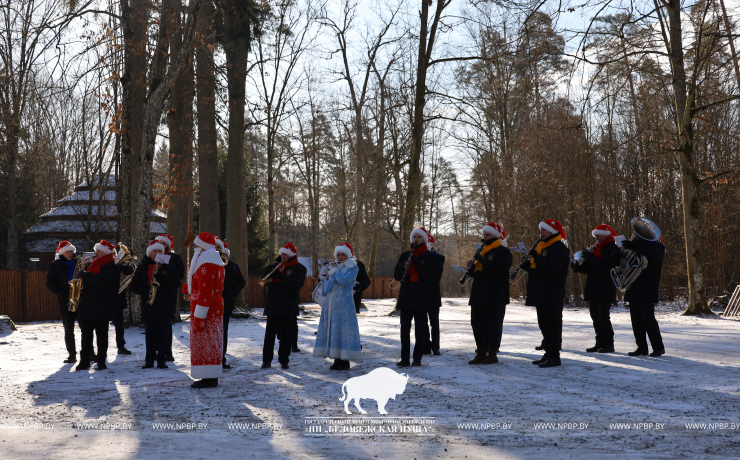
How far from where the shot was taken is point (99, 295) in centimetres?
849

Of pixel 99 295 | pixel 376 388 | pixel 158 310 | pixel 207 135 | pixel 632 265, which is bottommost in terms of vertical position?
pixel 376 388

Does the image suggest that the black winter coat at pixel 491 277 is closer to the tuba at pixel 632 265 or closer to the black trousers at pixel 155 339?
the tuba at pixel 632 265

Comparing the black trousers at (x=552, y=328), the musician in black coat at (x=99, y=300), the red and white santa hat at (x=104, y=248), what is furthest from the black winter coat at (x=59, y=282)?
the black trousers at (x=552, y=328)

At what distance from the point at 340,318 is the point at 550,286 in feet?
9.52

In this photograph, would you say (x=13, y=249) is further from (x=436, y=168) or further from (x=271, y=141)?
(x=436, y=168)

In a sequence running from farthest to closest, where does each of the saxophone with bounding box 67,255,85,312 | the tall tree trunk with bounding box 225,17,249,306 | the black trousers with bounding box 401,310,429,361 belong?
1. the tall tree trunk with bounding box 225,17,249,306
2. the saxophone with bounding box 67,255,85,312
3. the black trousers with bounding box 401,310,429,361

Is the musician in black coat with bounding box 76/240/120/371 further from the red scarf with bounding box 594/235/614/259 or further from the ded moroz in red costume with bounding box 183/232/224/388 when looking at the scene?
the red scarf with bounding box 594/235/614/259

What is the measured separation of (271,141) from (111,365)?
1815 centimetres

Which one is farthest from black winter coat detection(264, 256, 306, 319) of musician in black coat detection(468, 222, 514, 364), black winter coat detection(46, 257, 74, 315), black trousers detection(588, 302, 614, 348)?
black trousers detection(588, 302, 614, 348)

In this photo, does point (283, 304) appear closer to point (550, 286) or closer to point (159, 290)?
point (159, 290)

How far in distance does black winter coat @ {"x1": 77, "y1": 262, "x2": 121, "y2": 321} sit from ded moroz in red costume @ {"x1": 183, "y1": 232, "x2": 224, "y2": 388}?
2.00 metres

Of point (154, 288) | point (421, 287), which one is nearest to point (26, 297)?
point (154, 288)

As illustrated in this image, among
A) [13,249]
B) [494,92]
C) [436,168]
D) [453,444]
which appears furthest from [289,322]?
[436,168]

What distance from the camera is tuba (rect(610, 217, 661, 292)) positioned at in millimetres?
8586
